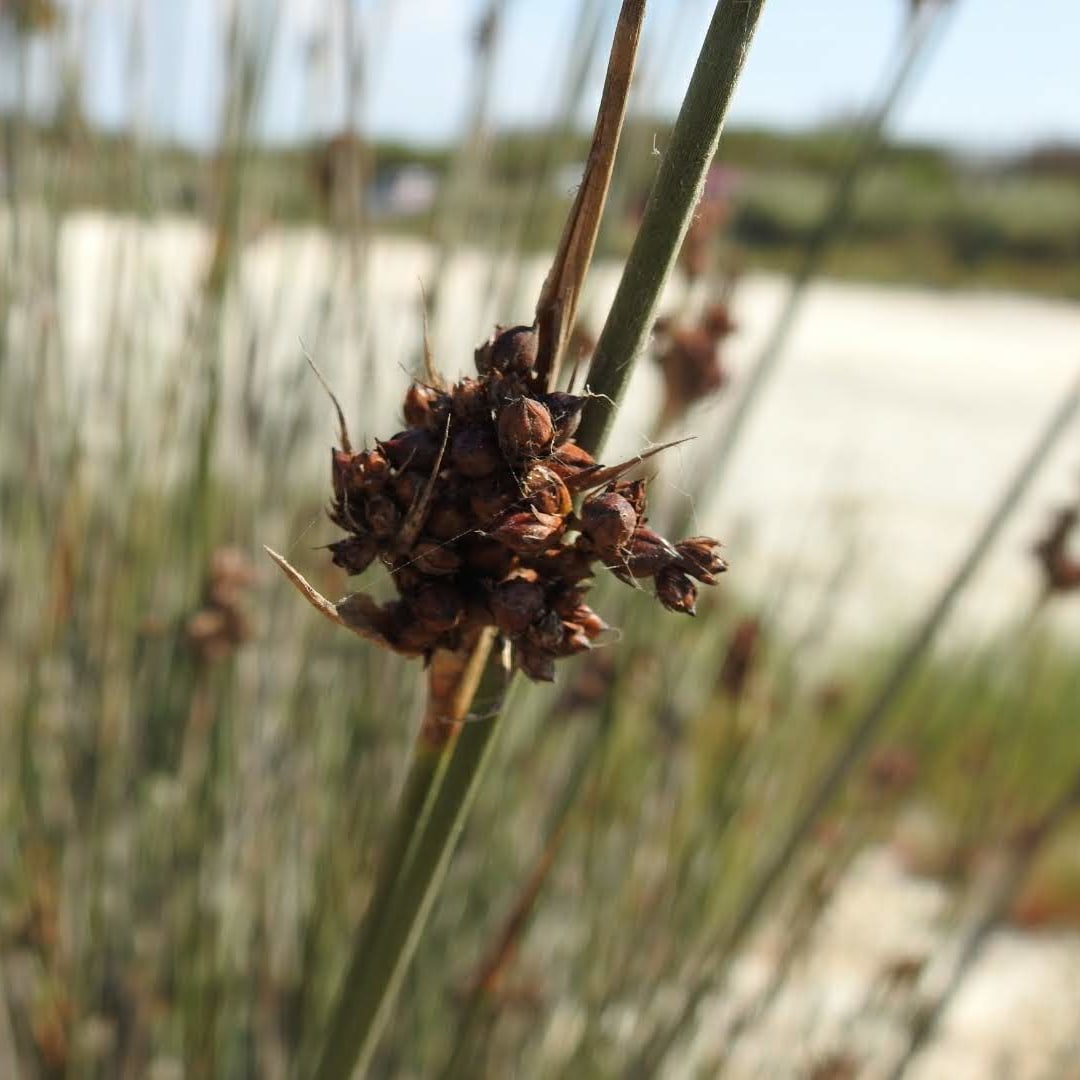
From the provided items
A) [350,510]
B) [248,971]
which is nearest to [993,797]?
[248,971]

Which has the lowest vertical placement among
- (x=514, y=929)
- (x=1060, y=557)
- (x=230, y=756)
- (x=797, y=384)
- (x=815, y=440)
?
(x=797, y=384)

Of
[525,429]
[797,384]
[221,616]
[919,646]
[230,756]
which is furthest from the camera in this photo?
[797,384]

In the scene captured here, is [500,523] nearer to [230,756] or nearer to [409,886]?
[409,886]

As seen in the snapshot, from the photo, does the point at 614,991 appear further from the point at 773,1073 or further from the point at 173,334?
the point at 173,334

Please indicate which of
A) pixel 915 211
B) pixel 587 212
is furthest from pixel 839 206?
pixel 915 211

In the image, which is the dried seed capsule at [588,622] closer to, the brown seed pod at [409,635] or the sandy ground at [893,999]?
the brown seed pod at [409,635]

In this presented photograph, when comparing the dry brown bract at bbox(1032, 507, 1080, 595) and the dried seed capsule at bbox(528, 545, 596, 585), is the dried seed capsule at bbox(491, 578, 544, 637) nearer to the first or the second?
the dried seed capsule at bbox(528, 545, 596, 585)

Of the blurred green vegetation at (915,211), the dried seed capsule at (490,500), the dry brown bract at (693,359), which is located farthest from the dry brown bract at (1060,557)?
the dried seed capsule at (490,500)
